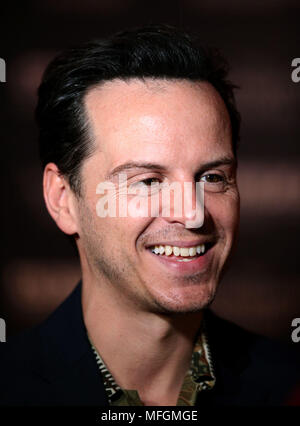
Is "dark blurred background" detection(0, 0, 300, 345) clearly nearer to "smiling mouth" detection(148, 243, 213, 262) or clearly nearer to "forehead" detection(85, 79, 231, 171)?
"forehead" detection(85, 79, 231, 171)

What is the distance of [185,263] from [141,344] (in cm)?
22

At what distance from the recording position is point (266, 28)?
167cm

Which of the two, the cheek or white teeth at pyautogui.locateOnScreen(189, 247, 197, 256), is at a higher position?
the cheek

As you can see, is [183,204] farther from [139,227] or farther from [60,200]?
[60,200]

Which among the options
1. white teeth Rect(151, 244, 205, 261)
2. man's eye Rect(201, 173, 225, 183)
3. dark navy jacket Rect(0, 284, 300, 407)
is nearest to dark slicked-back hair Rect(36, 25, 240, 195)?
man's eye Rect(201, 173, 225, 183)

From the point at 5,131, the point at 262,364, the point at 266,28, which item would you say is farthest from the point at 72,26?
the point at 262,364

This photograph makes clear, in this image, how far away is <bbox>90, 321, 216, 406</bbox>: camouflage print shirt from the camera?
119 centimetres

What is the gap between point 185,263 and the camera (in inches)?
44.9

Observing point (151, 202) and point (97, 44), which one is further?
point (97, 44)

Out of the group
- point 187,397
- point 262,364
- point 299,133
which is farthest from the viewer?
point 299,133

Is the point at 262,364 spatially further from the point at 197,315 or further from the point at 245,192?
the point at 245,192

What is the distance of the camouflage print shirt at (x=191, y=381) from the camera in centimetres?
119

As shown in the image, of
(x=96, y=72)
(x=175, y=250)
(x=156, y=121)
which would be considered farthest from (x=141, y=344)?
(x=96, y=72)

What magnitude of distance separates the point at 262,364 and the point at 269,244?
51 cm
